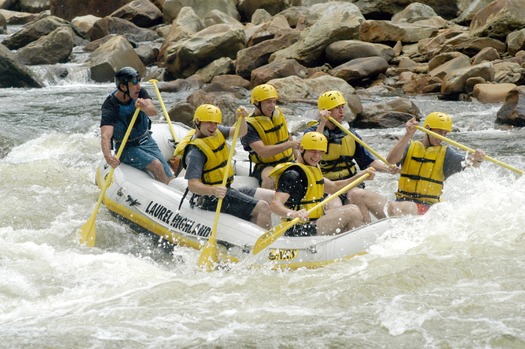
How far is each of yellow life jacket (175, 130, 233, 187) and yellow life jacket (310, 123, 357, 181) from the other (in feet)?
2.84

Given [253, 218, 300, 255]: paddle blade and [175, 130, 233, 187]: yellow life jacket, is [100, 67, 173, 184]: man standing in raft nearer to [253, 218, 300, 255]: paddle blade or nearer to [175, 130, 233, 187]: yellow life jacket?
[175, 130, 233, 187]: yellow life jacket

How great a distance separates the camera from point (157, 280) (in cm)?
698

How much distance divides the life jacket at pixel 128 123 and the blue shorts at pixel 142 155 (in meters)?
0.06

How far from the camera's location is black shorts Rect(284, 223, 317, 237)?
23.2ft

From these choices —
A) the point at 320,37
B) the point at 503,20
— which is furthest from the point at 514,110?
the point at 320,37

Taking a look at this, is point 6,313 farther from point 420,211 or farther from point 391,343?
point 420,211

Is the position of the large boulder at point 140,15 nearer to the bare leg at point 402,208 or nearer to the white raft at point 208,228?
the white raft at point 208,228

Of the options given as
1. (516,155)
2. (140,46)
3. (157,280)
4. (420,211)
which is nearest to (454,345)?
(420,211)

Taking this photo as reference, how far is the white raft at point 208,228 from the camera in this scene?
271 inches

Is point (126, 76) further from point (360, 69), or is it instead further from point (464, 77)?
point (360, 69)

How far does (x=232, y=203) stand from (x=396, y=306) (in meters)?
1.95

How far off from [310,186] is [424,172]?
112 cm

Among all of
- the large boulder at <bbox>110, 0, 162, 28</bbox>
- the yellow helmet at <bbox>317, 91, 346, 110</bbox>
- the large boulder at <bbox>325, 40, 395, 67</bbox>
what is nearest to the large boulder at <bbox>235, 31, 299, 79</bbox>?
the large boulder at <bbox>325, 40, 395, 67</bbox>

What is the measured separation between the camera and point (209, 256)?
7168 mm
